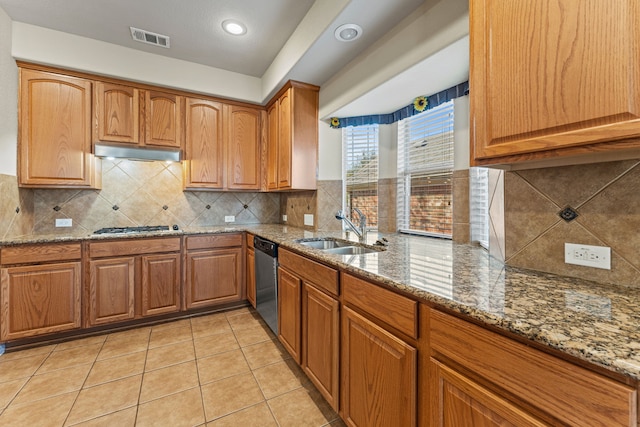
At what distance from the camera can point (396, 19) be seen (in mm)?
1716

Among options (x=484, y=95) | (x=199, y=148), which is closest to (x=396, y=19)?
(x=484, y=95)

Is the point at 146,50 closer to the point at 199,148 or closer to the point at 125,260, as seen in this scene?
the point at 199,148

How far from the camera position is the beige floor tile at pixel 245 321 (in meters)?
2.62

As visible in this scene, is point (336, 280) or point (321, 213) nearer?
point (336, 280)

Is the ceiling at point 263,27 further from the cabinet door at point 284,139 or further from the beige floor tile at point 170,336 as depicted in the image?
the beige floor tile at point 170,336

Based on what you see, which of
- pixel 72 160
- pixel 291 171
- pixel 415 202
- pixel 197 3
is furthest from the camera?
pixel 291 171

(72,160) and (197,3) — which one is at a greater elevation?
(197,3)

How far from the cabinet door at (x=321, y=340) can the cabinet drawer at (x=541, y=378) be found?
70 centimetres

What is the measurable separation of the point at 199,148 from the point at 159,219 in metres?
0.95

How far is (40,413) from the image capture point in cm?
152

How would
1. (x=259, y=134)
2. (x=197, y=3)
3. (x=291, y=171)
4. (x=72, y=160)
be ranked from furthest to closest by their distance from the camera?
(x=259, y=134) → (x=291, y=171) → (x=72, y=160) → (x=197, y=3)

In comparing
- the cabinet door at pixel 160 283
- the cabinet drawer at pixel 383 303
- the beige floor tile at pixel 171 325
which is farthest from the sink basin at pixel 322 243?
the beige floor tile at pixel 171 325

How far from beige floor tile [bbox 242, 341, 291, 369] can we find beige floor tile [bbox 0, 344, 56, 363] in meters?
1.60

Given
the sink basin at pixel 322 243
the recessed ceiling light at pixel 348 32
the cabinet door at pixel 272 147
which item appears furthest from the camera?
the cabinet door at pixel 272 147
